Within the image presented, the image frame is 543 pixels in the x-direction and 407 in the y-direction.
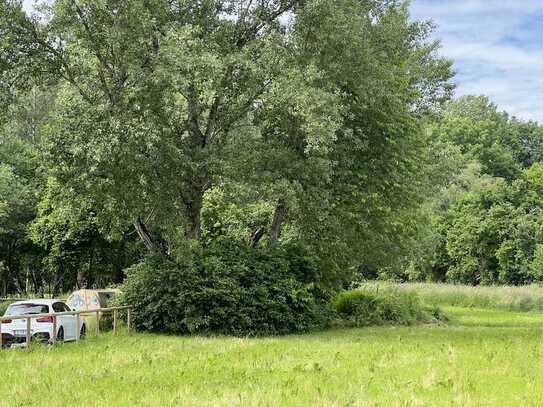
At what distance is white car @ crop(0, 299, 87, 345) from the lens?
1998 cm

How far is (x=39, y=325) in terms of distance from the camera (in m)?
20.2

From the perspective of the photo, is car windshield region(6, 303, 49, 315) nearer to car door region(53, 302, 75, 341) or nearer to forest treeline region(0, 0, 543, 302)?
car door region(53, 302, 75, 341)

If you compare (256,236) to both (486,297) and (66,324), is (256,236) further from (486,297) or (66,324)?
(486,297)

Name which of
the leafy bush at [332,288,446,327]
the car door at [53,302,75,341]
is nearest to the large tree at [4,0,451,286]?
the leafy bush at [332,288,446,327]

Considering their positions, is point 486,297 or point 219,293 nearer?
point 219,293

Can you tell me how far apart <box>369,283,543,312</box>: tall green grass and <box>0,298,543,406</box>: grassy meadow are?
22.6 m

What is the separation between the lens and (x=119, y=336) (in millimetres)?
21547

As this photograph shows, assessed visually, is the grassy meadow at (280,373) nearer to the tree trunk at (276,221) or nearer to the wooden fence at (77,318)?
the wooden fence at (77,318)

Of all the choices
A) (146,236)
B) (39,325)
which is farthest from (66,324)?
(146,236)

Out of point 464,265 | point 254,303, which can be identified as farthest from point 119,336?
point 464,265

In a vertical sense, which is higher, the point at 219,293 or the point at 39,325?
the point at 219,293

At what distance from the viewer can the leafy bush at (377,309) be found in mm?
27953

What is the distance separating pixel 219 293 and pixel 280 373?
10054 mm

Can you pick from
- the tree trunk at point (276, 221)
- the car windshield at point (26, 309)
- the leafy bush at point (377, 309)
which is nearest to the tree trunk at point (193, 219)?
the tree trunk at point (276, 221)
